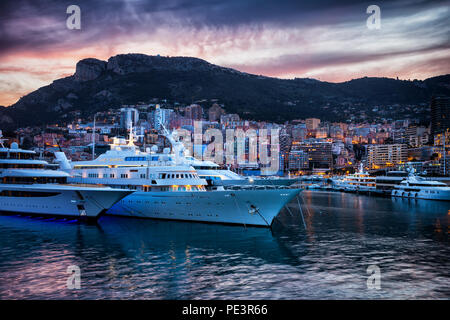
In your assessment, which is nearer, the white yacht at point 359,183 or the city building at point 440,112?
the white yacht at point 359,183

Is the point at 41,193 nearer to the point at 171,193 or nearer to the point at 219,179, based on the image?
the point at 171,193

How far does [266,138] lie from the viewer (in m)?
150

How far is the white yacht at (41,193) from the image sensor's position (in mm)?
27734

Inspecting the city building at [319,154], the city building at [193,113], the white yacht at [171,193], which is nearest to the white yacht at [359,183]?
the white yacht at [171,193]

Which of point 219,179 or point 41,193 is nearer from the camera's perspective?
point 41,193

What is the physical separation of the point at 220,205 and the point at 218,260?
8653 millimetres

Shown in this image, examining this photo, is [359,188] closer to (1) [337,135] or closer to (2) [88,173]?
(2) [88,173]

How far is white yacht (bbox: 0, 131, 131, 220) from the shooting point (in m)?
27.7

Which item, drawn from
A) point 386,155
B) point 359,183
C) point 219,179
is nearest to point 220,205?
point 219,179

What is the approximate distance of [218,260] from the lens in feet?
58.2

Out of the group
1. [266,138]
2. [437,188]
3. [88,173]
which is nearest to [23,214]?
[88,173]

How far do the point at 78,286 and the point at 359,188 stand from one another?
7353 centimetres

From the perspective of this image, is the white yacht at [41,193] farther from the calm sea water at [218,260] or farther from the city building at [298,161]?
the city building at [298,161]

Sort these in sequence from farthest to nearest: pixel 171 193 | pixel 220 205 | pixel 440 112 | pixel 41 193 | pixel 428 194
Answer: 1. pixel 440 112
2. pixel 428 194
3. pixel 41 193
4. pixel 171 193
5. pixel 220 205
